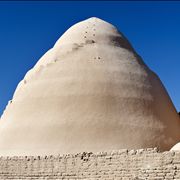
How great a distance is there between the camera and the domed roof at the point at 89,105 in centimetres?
1705

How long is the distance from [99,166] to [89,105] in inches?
206

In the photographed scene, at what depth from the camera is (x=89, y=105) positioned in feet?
58.1

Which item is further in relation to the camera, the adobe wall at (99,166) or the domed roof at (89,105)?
the domed roof at (89,105)

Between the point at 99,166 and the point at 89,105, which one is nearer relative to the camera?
the point at 99,166

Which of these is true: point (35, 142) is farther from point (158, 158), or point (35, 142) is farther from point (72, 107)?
point (158, 158)

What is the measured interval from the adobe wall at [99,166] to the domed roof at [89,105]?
1771 mm

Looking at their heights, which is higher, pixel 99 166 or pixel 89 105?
pixel 89 105

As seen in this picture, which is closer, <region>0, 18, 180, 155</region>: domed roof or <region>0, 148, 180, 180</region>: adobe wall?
<region>0, 148, 180, 180</region>: adobe wall

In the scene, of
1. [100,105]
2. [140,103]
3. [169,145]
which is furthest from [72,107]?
[169,145]

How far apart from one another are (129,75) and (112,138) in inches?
130

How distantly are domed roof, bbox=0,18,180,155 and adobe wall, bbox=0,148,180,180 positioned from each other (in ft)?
5.81

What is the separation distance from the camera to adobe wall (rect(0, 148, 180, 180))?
1098 centimetres

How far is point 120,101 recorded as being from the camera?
17.9 meters

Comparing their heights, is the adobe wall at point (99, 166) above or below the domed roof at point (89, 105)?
below
